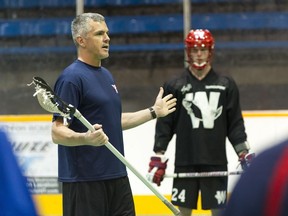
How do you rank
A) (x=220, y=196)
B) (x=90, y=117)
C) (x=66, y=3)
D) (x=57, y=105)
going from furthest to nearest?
(x=66, y=3)
(x=220, y=196)
(x=90, y=117)
(x=57, y=105)

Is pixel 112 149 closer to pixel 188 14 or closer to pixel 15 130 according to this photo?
pixel 15 130

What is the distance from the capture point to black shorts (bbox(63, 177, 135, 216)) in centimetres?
385

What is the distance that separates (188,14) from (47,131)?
2254 mm

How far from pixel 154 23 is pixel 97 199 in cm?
538

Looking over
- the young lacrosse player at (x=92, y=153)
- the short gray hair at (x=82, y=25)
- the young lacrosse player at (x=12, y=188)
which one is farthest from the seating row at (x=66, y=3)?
the young lacrosse player at (x=12, y=188)

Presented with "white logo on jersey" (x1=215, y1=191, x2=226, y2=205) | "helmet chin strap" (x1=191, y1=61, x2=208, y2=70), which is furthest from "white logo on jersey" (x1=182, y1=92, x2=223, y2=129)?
"white logo on jersey" (x1=215, y1=191, x2=226, y2=205)

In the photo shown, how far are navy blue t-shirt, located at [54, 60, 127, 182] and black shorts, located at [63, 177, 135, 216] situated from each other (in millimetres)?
35

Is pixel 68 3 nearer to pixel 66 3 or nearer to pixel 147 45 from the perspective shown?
pixel 66 3

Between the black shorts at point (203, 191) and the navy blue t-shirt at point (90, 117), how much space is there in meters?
1.35

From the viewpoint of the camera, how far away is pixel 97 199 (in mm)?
3850

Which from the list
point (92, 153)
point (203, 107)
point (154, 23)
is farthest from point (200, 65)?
point (154, 23)

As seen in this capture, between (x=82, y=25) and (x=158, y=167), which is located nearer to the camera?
(x=82, y=25)

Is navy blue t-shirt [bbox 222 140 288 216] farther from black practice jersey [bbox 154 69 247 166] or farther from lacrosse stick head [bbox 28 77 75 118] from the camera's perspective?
black practice jersey [bbox 154 69 247 166]

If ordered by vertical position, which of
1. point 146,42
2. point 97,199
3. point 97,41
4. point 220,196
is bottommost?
point 220,196
